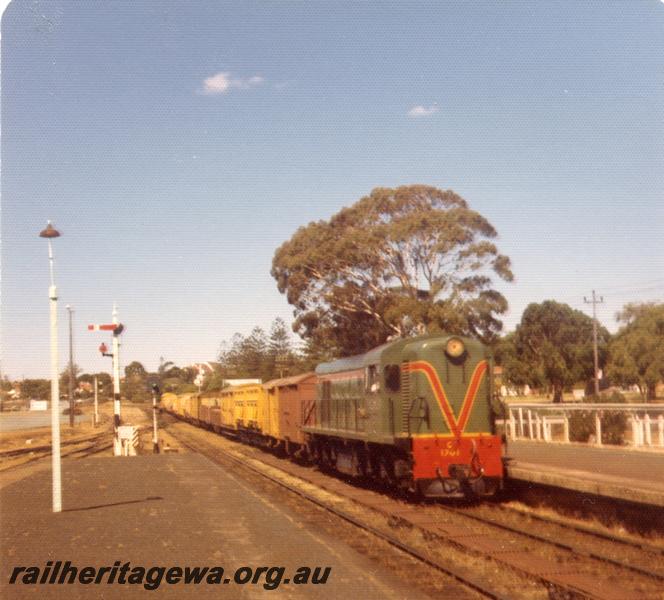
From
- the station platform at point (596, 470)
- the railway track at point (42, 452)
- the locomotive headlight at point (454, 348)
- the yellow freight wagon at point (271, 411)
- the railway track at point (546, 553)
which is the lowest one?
the railway track at point (42, 452)

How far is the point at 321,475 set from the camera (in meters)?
22.8

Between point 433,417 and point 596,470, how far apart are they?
3.29 metres

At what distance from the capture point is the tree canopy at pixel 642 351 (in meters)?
56.1

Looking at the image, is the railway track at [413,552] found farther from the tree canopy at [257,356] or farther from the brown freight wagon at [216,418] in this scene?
the tree canopy at [257,356]

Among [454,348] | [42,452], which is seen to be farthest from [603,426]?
[42,452]

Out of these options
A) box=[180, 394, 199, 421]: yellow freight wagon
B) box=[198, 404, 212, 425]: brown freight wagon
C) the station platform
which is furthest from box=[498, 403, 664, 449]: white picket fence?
box=[180, 394, 199, 421]: yellow freight wagon

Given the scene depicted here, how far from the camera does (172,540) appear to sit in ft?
37.5

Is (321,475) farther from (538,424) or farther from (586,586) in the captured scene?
(586,586)

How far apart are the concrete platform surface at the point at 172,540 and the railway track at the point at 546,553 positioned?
5.59 ft

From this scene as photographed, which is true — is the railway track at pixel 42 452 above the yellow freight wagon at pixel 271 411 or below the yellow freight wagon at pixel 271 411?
below

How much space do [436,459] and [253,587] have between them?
712 centimetres

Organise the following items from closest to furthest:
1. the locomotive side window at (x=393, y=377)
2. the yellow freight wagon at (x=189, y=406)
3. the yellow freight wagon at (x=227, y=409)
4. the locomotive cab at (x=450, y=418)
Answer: the locomotive cab at (x=450, y=418), the locomotive side window at (x=393, y=377), the yellow freight wagon at (x=227, y=409), the yellow freight wagon at (x=189, y=406)

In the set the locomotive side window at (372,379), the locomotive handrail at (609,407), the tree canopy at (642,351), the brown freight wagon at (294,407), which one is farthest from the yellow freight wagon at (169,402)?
the locomotive side window at (372,379)

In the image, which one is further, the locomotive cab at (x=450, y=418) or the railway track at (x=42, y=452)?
the railway track at (x=42, y=452)
